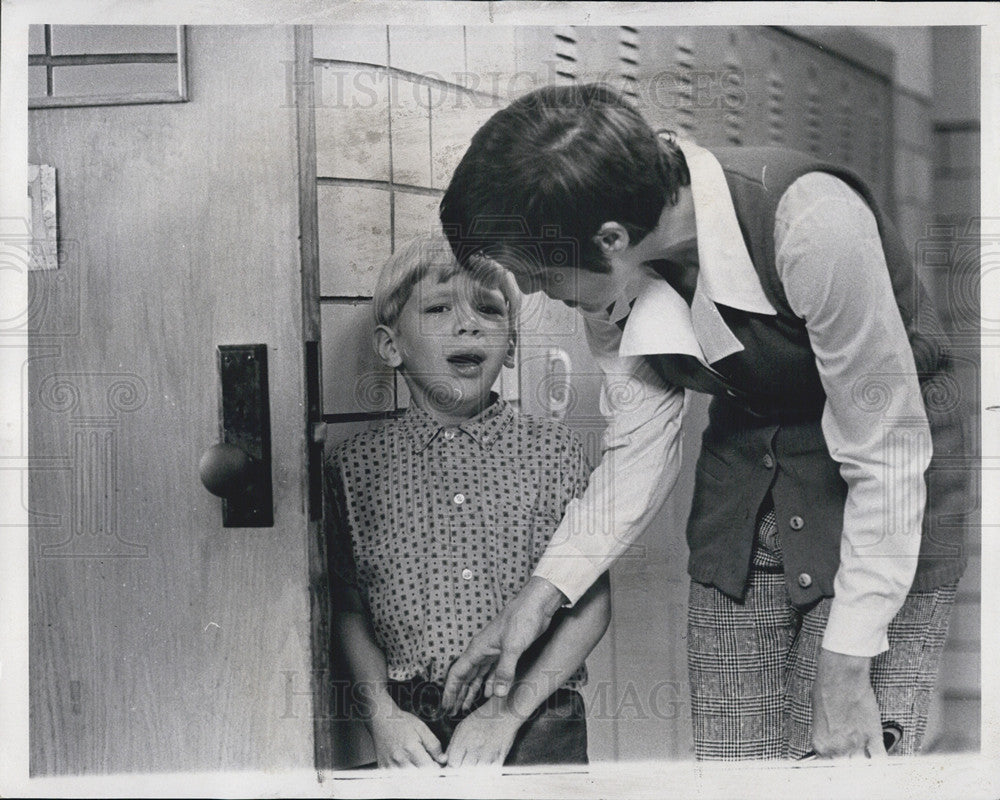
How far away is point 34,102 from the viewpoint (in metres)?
1.28

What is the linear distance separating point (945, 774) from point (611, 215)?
94 cm

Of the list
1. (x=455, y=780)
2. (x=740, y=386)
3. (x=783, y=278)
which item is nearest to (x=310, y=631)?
(x=455, y=780)

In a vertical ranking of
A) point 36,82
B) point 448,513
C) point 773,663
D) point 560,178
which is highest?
point 36,82

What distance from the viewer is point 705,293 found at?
1.23 metres

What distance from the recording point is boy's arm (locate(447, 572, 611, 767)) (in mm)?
1273

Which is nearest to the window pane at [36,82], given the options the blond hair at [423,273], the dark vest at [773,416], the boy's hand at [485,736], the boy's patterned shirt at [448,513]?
the blond hair at [423,273]

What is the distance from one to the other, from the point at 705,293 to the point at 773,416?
19 cm

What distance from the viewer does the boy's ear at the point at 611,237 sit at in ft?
4.03

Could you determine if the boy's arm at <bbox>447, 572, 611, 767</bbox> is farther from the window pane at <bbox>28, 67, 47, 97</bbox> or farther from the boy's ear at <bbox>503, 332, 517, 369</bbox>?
the window pane at <bbox>28, 67, 47, 97</bbox>

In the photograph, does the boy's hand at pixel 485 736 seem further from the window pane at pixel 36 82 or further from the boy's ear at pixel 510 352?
the window pane at pixel 36 82

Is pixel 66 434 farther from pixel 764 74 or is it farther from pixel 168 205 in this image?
pixel 764 74

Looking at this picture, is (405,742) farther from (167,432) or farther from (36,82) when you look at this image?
(36,82)

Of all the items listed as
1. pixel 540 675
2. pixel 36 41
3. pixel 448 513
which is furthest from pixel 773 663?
pixel 36 41

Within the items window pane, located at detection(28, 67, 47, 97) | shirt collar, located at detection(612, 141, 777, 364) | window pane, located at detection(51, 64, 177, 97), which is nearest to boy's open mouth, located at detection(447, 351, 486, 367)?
shirt collar, located at detection(612, 141, 777, 364)
